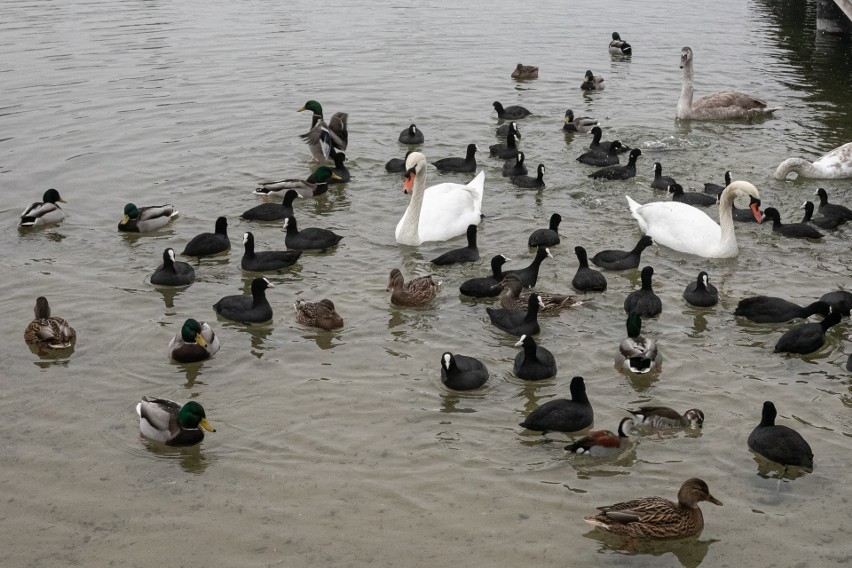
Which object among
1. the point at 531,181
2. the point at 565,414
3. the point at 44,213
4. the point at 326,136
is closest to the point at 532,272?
the point at 565,414

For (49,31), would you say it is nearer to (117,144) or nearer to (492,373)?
(117,144)

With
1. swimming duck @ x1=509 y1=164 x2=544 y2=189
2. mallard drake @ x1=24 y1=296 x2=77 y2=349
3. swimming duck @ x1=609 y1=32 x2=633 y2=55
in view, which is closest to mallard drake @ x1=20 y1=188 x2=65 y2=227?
mallard drake @ x1=24 y1=296 x2=77 y2=349

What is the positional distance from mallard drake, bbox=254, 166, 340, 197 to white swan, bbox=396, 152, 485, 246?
1894 mm

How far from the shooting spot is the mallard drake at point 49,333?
11.1 metres

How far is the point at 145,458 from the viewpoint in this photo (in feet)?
30.8

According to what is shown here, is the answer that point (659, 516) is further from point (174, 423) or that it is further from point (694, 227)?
point (694, 227)

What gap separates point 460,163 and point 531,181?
4.52 feet

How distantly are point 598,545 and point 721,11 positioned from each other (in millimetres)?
27632

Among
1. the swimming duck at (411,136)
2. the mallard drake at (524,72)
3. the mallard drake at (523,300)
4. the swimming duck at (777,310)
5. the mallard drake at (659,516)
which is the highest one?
the mallard drake at (524,72)

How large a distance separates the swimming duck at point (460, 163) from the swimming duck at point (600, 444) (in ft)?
28.2

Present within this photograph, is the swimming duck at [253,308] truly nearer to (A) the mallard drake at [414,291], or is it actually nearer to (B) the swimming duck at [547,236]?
(A) the mallard drake at [414,291]

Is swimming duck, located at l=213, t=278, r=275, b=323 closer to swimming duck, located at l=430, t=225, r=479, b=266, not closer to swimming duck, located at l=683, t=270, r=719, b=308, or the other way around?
swimming duck, located at l=430, t=225, r=479, b=266

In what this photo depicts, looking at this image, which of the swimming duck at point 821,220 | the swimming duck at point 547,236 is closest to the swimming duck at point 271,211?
the swimming duck at point 547,236

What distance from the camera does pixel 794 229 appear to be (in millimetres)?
14508
